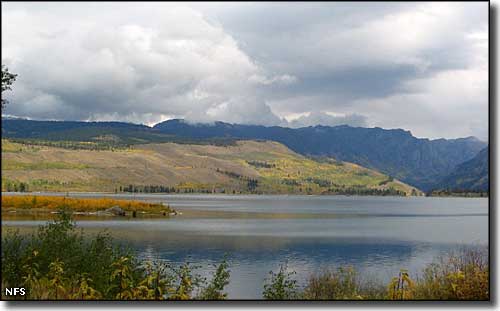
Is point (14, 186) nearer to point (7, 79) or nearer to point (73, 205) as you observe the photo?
point (73, 205)

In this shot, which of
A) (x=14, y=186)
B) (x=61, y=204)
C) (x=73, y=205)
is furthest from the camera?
(x=14, y=186)

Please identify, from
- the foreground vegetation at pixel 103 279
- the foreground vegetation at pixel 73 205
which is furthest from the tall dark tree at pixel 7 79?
the foreground vegetation at pixel 73 205

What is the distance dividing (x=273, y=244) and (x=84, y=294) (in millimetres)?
28070

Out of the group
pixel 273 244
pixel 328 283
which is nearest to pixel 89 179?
pixel 273 244

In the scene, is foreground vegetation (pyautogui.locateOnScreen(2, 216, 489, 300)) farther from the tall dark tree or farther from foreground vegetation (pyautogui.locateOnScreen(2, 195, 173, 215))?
foreground vegetation (pyautogui.locateOnScreen(2, 195, 173, 215))

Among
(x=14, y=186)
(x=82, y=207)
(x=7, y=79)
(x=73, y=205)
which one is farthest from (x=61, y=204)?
(x=14, y=186)

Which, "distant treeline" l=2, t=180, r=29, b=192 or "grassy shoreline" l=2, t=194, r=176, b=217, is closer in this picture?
"grassy shoreline" l=2, t=194, r=176, b=217

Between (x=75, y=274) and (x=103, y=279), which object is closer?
(x=103, y=279)

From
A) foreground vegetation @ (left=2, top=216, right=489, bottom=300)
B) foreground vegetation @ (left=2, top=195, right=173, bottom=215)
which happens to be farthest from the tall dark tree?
foreground vegetation @ (left=2, top=195, right=173, bottom=215)

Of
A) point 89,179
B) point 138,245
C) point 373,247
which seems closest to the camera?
point 138,245

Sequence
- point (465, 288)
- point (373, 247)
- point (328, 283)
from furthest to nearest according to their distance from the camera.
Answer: point (373, 247)
point (328, 283)
point (465, 288)

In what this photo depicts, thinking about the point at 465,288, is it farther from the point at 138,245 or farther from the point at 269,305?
the point at 138,245

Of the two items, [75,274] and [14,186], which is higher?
[75,274]

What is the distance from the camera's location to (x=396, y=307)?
7039 millimetres
